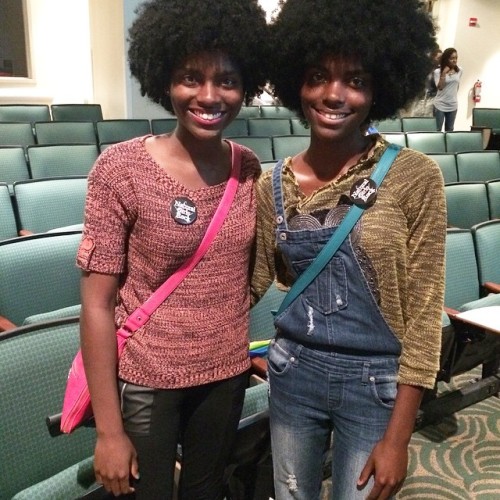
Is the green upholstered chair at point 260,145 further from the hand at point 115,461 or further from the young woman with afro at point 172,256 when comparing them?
the hand at point 115,461

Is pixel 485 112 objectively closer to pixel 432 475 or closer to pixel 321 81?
pixel 432 475

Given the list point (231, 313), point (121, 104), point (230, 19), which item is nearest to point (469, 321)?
point (231, 313)

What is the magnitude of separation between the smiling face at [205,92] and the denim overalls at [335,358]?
0.16 metres

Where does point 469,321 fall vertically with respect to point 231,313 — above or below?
below

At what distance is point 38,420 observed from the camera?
4.15 feet

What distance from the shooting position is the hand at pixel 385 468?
3.08 feet

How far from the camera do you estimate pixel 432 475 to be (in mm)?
1960

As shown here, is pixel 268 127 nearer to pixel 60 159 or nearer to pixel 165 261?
pixel 60 159

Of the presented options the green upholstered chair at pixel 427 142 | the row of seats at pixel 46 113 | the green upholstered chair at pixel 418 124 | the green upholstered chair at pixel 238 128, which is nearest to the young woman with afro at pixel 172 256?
the green upholstered chair at pixel 238 128

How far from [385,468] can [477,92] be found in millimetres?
10774

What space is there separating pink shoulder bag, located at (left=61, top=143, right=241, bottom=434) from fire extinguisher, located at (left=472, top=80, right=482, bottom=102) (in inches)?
417

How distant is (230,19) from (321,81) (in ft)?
0.69

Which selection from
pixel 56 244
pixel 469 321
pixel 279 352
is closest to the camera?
pixel 279 352

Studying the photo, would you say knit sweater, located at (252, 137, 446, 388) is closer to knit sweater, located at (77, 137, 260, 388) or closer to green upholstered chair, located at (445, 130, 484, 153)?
knit sweater, located at (77, 137, 260, 388)
